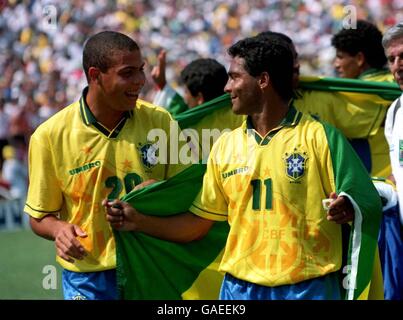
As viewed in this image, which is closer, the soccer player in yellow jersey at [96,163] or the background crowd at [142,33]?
the soccer player in yellow jersey at [96,163]

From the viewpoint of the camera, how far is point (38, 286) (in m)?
10.3

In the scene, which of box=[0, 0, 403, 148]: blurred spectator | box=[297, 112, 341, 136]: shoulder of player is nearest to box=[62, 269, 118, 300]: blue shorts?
box=[297, 112, 341, 136]: shoulder of player

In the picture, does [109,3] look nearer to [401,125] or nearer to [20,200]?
[20,200]

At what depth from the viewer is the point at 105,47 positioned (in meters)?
5.77

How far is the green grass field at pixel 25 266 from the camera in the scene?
32.3 ft

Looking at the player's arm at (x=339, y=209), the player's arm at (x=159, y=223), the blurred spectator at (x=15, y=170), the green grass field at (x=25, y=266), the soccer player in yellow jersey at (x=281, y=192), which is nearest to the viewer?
the player's arm at (x=339, y=209)

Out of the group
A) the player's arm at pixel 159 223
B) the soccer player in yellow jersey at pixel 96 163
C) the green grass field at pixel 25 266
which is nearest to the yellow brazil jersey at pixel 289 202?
the player's arm at pixel 159 223

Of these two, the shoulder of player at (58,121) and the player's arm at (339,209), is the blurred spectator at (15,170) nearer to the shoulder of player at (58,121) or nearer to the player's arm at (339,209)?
the shoulder of player at (58,121)

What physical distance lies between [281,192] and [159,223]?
0.85 metres

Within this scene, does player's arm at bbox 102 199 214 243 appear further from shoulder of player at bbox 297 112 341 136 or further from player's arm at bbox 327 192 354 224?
player's arm at bbox 327 192 354 224

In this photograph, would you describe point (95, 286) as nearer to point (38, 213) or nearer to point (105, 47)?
point (38, 213)

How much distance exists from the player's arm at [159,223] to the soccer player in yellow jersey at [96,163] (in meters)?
0.18

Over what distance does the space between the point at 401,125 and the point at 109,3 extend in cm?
1877

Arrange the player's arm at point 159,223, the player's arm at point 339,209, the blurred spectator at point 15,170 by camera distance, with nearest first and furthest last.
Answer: the player's arm at point 339,209, the player's arm at point 159,223, the blurred spectator at point 15,170
